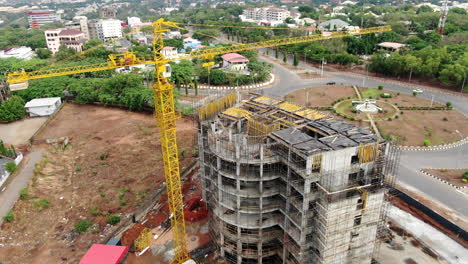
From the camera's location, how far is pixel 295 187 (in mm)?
31547

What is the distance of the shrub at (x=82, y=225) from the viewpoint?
4425 cm

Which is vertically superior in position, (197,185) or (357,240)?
(357,240)

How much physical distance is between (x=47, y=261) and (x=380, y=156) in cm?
3828

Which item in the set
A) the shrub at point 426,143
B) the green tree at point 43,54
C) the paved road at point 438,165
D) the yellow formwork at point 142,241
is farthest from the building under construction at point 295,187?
the green tree at point 43,54

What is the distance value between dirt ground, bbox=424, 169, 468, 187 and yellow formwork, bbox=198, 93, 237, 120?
112ft

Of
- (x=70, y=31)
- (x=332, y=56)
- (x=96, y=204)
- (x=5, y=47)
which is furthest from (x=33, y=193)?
(x=5, y=47)

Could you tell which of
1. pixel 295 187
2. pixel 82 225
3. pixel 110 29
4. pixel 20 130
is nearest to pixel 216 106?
pixel 295 187

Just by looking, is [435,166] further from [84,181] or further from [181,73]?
[181,73]

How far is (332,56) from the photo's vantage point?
388 ft

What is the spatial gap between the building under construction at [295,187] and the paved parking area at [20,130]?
52.2m

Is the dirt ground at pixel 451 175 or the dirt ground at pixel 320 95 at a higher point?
the dirt ground at pixel 320 95

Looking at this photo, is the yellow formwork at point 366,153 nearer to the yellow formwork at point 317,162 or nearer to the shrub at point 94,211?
the yellow formwork at point 317,162

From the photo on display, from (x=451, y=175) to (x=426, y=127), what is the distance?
19906 mm

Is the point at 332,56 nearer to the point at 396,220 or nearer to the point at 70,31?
the point at 396,220
